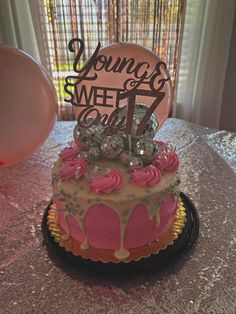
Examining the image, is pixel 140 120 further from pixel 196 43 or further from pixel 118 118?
pixel 196 43

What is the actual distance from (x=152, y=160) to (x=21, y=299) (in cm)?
54

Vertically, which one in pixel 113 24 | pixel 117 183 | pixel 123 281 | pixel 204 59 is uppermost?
pixel 113 24

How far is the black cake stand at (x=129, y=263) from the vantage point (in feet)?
3.00

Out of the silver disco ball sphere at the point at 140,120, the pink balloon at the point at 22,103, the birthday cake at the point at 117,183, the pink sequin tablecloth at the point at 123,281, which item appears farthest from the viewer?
the pink balloon at the point at 22,103

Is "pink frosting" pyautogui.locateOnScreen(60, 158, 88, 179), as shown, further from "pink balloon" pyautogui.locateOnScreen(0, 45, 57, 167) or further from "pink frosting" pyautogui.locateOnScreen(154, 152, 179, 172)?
"pink balloon" pyautogui.locateOnScreen(0, 45, 57, 167)

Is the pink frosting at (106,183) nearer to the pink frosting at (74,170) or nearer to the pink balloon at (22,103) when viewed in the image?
the pink frosting at (74,170)

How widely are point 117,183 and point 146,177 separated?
9cm

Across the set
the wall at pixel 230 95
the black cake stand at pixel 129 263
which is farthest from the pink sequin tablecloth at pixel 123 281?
the wall at pixel 230 95

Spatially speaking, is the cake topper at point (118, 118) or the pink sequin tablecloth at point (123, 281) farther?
the cake topper at point (118, 118)

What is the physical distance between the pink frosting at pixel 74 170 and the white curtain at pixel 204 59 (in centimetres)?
171

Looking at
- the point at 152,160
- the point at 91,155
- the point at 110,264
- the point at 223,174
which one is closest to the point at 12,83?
the point at 91,155

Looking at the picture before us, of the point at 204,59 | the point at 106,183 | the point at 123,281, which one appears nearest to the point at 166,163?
the point at 106,183

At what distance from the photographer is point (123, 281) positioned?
2.99 feet

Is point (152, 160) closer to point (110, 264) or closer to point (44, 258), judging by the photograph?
point (110, 264)
